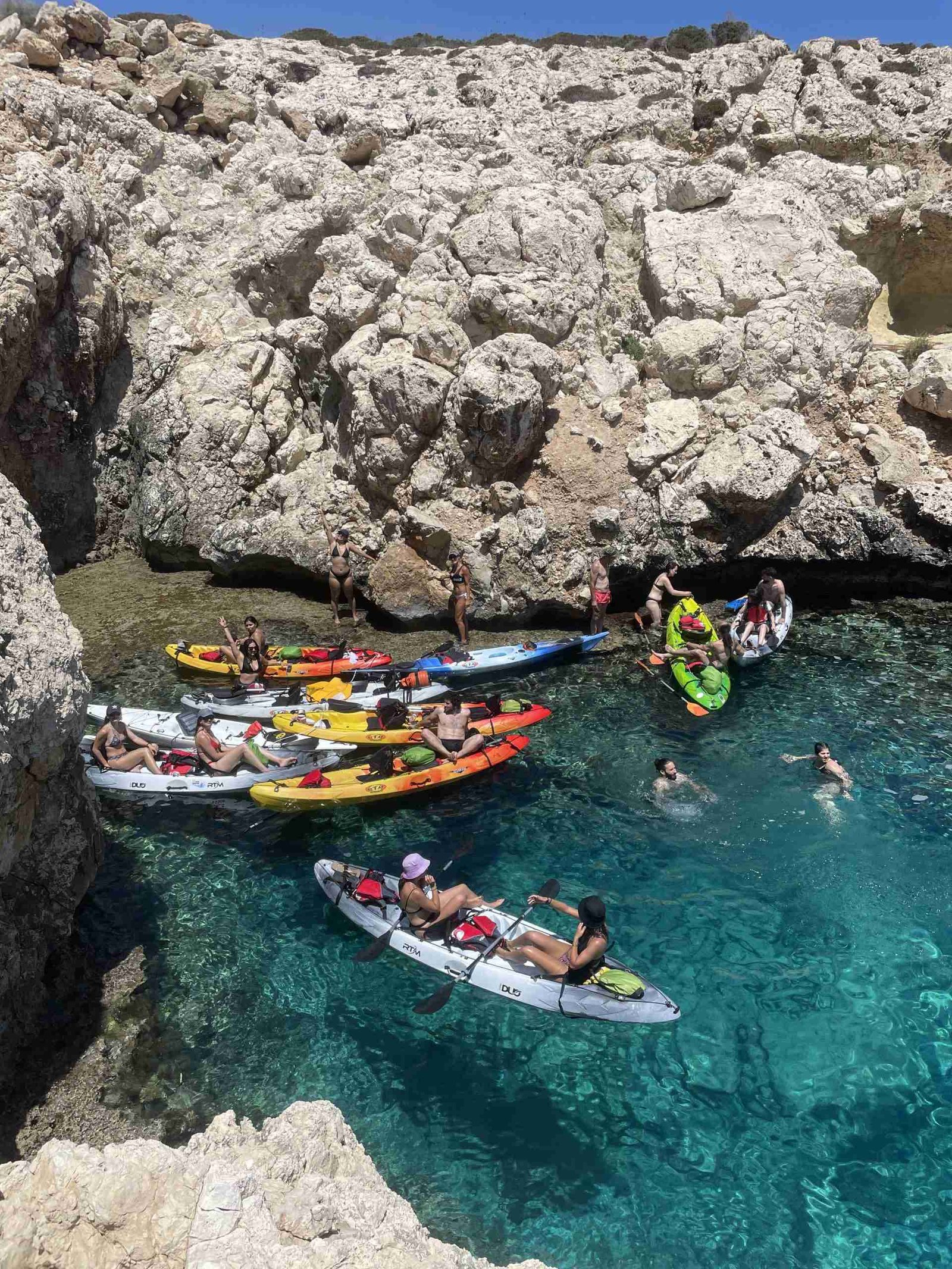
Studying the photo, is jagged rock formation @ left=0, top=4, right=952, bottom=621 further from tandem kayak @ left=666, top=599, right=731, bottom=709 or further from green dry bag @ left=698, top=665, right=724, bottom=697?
green dry bag @ left=698, top=665, right=724, bottom=697

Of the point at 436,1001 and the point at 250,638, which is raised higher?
the point at 250,638

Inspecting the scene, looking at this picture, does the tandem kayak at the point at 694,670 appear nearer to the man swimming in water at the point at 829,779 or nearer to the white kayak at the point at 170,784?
the man swimming in water at the point at 829,779

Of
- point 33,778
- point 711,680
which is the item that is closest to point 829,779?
point 711,680

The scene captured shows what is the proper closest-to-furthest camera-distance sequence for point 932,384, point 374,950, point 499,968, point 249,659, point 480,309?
point 499,968
point 374,950
point 249,659
point 932,384
point 480,309

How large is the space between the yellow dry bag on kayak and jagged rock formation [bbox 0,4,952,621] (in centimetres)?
917

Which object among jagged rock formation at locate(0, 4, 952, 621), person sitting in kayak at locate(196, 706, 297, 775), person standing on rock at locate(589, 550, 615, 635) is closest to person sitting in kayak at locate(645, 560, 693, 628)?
jagged rock formation at locate(0, 4, 952, 621)

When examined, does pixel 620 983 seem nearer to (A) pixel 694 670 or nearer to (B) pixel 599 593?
(A) pixel 694 670

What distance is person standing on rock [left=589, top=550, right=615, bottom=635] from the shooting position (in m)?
15.6

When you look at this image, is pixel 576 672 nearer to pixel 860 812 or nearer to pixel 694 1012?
pixel 860 812

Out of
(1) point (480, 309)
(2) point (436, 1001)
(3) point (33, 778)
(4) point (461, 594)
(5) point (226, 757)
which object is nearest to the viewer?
(3) point (33, 778)

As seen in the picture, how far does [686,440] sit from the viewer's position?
54.9 feet

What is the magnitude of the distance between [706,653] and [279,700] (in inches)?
303

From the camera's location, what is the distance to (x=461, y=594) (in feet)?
51.0

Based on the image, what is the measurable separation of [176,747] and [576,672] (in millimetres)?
7175
